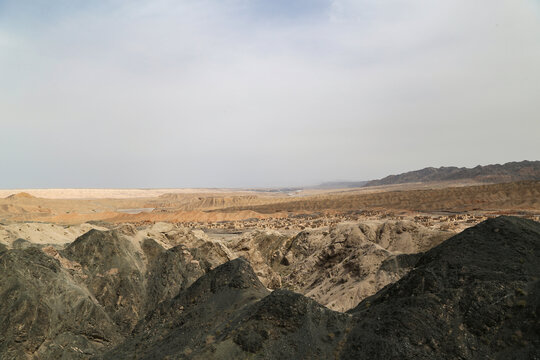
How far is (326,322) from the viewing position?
9.27 m

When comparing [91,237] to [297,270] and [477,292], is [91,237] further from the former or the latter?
[477,292]

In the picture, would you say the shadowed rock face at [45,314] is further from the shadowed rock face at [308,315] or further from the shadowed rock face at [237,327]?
the shadowed rock face at [237,327]

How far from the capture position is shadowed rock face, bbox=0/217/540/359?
801cm

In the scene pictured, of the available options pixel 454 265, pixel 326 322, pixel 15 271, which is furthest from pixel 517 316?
pixel 15 271

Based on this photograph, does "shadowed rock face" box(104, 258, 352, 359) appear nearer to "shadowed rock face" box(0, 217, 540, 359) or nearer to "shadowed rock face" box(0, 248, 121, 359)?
"shadowed rock face" box(0, 217, 540, 359)

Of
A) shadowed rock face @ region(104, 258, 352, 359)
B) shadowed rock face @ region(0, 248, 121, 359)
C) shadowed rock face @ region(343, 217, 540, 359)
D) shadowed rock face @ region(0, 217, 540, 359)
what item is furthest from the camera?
shadowed rock face @ region(0, 248, 121, 359)

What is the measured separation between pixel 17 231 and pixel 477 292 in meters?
25.5

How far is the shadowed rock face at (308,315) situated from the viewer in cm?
801

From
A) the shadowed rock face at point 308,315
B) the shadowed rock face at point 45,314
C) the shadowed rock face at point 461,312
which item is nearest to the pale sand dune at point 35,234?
the shadowed rock face at point 45,314

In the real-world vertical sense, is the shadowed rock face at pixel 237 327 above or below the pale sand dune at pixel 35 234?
below

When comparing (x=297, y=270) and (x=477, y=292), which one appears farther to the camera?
(x=297, y=270)

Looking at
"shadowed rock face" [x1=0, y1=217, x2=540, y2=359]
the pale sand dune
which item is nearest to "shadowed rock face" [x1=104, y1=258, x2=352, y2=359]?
"shadowed rock face" [x1=0, y1=217, x2=540, y2=359]

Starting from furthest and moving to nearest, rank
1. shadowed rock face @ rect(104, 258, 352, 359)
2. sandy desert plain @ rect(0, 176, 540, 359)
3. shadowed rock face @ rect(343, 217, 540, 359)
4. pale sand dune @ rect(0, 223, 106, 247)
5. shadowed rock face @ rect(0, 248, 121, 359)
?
pale sand dune @ rect(0, 223, 106, 247), shadowed rock face @ rect(0, 248, 121, 359), sandy desert plain @ rect(0, 176, 540, 359), shadowed rock face @ rect(104, 258, 352, 359), shadowed rock face @ rect(343, 217, 540, 359)

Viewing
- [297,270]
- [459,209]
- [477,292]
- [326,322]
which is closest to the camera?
[477,292]
